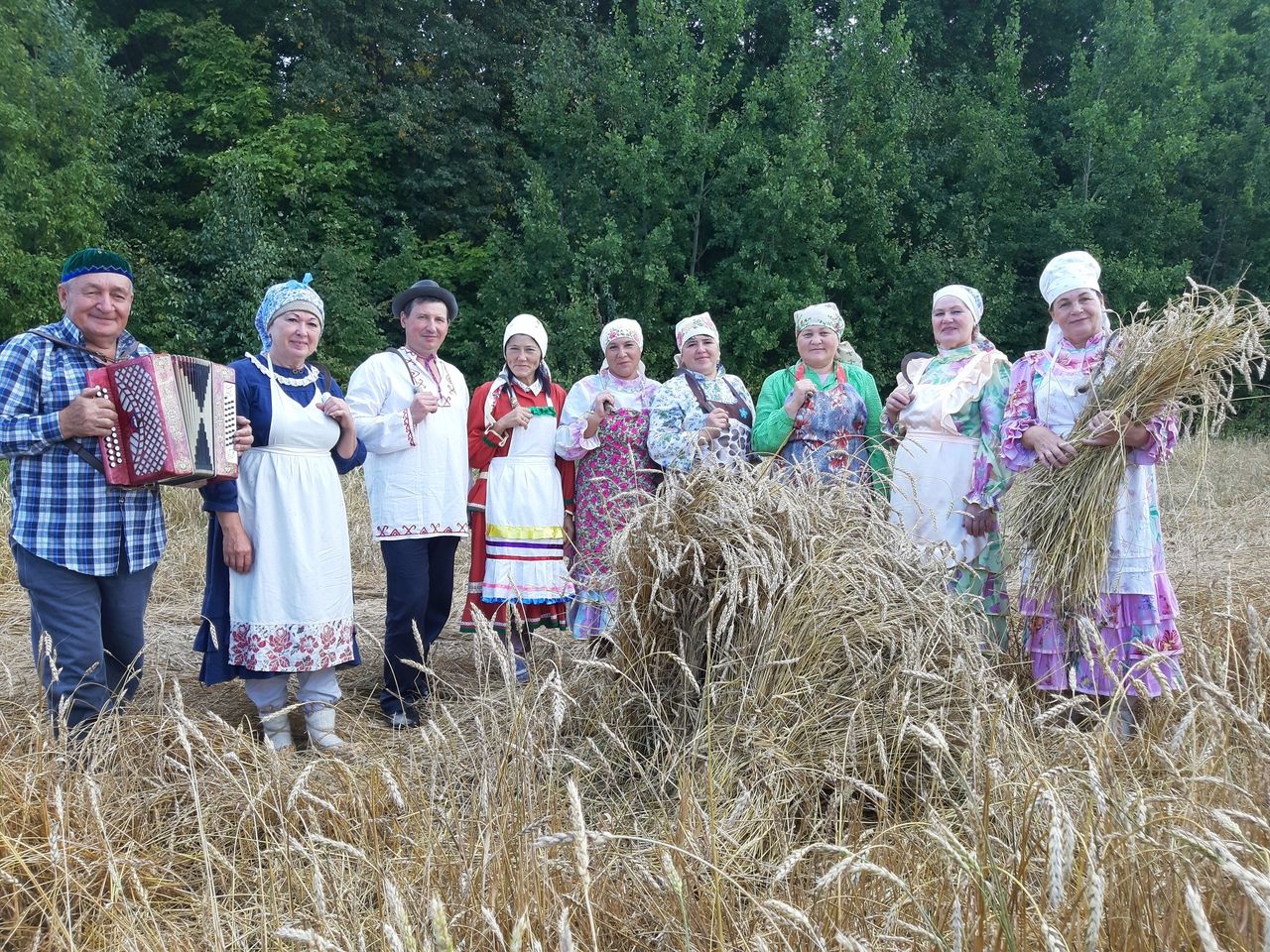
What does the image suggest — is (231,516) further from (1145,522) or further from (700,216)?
(700,216)

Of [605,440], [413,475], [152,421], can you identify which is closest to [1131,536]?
[605,440]

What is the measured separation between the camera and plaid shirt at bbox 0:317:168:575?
2.96 m

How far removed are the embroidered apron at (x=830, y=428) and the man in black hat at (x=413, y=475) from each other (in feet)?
4.79

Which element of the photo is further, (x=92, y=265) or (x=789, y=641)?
(x=92, y=265)

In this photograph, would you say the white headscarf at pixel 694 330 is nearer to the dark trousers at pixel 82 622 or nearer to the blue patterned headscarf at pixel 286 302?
the blue patterned headscarf at pixel 286 302

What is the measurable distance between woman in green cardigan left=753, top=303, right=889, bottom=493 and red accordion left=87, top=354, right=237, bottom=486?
2.23m

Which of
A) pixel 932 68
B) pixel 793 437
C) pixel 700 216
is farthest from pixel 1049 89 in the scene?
pixel 793 437

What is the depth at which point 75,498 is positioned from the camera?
9.91ft

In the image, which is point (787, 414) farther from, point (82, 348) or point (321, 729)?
point (82, 348)

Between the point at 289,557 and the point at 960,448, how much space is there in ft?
8.76

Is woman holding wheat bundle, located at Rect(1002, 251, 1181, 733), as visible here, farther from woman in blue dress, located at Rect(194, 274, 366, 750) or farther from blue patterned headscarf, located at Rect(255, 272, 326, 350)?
blue patterned headscarf, located at Rect(255, 272, 326, 350)

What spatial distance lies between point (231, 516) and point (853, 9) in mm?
17772

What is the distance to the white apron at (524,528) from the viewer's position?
414 cm

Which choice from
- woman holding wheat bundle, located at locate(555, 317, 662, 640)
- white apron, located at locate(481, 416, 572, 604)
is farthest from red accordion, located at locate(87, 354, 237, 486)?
woman holding wheat bundle, located at locate(555, 317, 662, 640)
